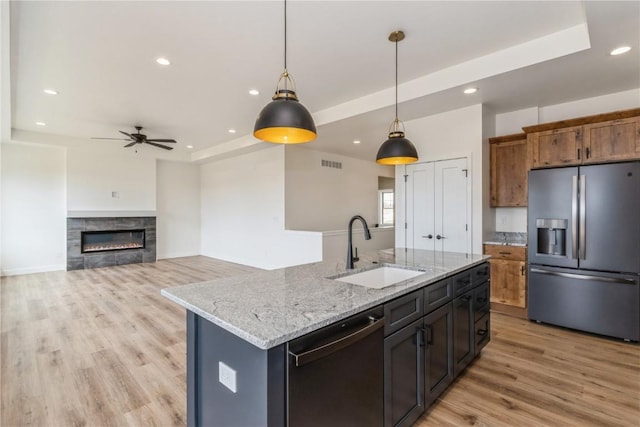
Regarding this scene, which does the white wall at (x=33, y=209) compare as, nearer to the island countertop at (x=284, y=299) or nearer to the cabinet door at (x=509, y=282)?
the island countertop at (x=284, y=299)

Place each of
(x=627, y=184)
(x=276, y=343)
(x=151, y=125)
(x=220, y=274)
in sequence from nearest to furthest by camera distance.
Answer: (x=276, y=343) < (x=627, y=184) < (x=151, y=125) < (x=220, y=274)

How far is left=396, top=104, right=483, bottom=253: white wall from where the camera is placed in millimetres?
4113

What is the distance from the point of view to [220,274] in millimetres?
6332

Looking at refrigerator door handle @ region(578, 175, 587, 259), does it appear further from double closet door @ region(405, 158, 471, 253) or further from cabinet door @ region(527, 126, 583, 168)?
double closet door @ region(405, 158, 471, 253)

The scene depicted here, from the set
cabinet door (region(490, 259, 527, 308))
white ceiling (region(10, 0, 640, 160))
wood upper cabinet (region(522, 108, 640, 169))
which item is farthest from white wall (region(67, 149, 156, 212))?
wood upper cabinet (region(522, 108, 640, 169))

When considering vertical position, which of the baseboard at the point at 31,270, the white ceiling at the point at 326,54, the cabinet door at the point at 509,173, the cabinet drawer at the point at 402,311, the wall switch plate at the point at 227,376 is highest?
the white ceiling at the point at 326,54

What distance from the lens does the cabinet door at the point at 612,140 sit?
124 inches

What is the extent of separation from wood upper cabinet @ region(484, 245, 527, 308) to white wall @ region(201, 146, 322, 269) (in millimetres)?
2754

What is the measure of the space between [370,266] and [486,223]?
8.66ft

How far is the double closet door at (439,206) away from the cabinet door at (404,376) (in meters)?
2.81

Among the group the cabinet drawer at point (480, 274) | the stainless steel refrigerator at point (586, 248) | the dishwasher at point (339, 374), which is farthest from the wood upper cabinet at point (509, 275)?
the dishwasher at point (339, 374)

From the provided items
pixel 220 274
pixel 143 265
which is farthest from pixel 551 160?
pixel 143 265

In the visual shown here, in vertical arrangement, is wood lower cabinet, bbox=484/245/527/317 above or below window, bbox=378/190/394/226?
below

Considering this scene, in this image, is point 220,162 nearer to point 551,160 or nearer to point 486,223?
point 486,223
